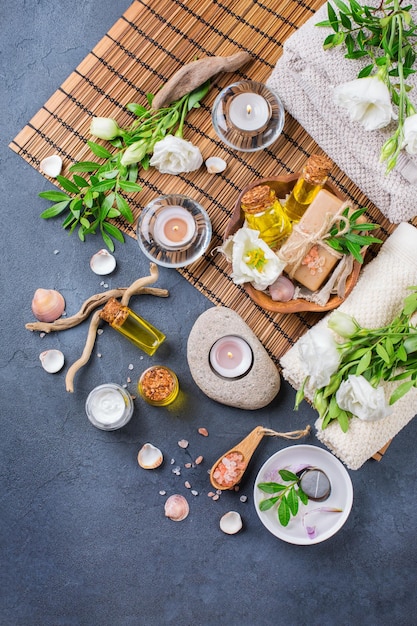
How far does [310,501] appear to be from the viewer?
1.57 metres

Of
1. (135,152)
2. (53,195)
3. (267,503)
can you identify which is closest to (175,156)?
(135,152)

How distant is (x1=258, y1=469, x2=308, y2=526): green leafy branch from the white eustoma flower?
45cm

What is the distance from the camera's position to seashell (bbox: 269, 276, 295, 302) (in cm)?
148

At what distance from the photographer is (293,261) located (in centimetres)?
146

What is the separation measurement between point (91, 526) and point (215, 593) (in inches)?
14.0

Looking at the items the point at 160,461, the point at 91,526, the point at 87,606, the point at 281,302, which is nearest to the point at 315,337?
the point at 281,302

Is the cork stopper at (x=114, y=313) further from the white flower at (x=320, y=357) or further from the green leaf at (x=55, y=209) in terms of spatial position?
the white flower at (x=320, y=357)

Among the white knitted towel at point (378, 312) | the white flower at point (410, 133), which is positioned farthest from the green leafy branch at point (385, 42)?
the white knitted towel at point (378, 312)

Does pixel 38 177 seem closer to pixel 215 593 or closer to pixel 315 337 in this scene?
pixel 315 337

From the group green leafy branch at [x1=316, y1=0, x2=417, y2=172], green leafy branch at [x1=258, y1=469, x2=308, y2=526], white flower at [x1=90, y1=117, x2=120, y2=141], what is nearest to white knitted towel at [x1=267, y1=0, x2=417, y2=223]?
green leafy branch at [x1=316, y1=0, x2=417, y2=172]

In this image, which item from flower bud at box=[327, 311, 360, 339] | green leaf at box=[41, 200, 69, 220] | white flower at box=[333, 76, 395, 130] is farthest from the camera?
green leaf at box=[41, 200, 69, 220]

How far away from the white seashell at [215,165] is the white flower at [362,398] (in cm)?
63

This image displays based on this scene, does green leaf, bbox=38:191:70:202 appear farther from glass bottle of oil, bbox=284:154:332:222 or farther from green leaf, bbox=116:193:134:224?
glass bottle of oil, bbox=284:154:332:222

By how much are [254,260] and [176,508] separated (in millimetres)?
663
